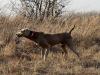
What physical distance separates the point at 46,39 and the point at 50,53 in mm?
961

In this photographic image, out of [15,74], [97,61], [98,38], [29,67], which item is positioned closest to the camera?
[15,74]

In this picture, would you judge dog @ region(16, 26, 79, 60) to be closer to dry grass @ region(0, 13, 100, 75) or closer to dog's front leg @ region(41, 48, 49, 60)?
dog's front leg @ region(41, 48, 49, 60)

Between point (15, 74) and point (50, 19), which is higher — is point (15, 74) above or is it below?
below

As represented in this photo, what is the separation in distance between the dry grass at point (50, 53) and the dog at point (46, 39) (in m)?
0.31

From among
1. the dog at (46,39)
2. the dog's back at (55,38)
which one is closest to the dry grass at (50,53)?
the dog at (46,39)

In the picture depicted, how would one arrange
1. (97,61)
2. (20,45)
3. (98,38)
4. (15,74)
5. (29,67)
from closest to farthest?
(15,74)
(29,67)
(97,61)
(20,45)
(98,38)

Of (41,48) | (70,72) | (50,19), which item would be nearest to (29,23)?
(50,19)

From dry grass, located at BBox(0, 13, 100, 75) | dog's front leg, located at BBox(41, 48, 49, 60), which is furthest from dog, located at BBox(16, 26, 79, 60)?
dry grass, located at BBox(0, 13, 100, 75)

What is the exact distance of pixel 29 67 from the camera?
13.6 meters

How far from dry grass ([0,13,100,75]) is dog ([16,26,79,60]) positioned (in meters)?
0.31

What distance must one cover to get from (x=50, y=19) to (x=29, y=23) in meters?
1.37

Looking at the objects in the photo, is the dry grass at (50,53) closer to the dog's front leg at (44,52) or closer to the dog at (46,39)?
the dog's front leg at (44,52)

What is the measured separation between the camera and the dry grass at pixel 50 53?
13367 mm

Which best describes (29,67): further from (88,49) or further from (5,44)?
(88,49)
